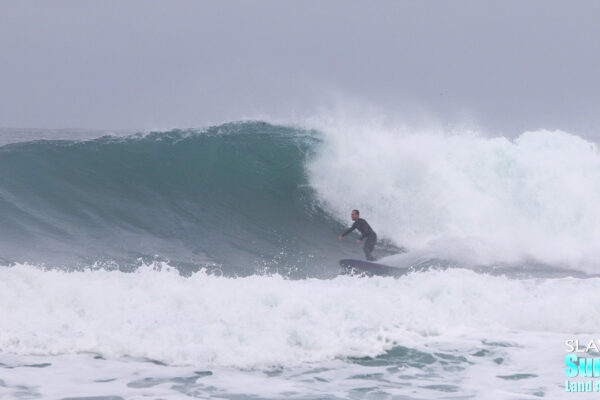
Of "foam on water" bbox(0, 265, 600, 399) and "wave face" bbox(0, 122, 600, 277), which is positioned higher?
"wave face" bbox(0, 122, 600, 277)

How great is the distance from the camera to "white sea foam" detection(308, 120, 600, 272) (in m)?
16.2

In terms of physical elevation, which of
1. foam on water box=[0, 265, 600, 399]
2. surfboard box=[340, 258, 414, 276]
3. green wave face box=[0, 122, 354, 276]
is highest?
green wave face box=[0, 122, 354, 276]

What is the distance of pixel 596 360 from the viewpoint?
7.52 metres

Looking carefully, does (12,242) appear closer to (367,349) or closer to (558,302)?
(367,349)

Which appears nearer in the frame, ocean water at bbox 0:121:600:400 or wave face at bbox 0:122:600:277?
ocean water at bbox 0:121:600:400

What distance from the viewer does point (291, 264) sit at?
13375 mm

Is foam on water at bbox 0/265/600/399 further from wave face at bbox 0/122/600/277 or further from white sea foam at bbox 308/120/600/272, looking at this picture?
white sea foam at bbox 308/120/600/272

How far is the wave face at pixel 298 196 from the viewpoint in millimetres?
13625

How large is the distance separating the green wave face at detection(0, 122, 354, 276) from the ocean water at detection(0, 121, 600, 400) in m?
0.06

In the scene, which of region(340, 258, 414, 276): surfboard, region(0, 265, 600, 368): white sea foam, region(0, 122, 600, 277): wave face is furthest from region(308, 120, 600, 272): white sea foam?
region(0, 265, 600, 368): white sea foam

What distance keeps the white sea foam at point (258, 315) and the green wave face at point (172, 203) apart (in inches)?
101

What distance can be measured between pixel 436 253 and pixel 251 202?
472cm

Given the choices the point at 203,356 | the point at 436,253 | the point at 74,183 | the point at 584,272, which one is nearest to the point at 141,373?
the point at 203,356

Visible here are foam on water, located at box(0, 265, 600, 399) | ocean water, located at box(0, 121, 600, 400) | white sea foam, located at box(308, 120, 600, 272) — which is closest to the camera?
foam on water, located at box(0, 265, 600, 399)
